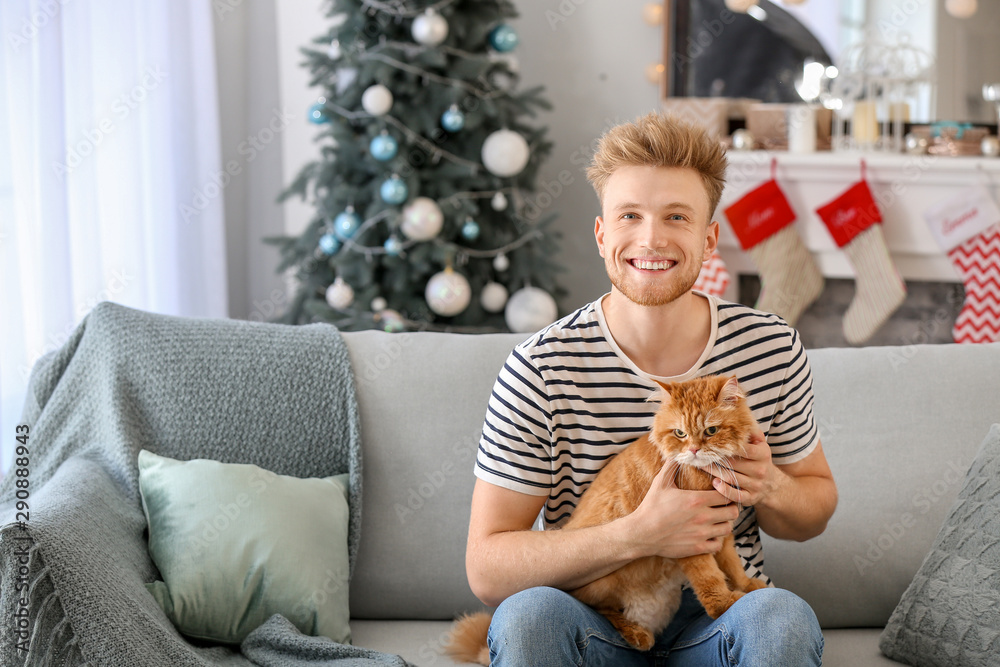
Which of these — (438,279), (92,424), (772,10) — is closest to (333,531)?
(92,424)

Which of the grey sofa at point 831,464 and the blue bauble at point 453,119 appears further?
the blue bauble at point 453,119

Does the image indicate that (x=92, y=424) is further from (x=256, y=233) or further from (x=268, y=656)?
(x=256, y=233)

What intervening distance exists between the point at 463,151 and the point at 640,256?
2091 millimetres

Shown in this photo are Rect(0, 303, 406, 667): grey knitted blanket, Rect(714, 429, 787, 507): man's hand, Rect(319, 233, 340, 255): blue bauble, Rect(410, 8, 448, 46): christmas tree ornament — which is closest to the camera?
Rect(714, 429, 787, 507): man's hand

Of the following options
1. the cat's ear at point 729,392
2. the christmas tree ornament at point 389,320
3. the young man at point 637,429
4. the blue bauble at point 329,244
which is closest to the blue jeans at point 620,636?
the young man at point 637,429

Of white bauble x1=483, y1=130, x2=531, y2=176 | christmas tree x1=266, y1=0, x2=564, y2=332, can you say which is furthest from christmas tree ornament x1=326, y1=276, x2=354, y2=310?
white bauble x1=483, y1=130, x2=531, y2=176

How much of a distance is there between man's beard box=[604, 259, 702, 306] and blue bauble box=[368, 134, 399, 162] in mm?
1896

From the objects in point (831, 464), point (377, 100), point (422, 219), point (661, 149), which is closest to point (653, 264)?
point (661, 149)

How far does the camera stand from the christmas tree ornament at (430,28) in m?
2.97

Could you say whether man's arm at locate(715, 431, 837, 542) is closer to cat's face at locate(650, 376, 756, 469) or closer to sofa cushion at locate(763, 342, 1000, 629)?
cat's face at locate(650, 376, 756, 469)

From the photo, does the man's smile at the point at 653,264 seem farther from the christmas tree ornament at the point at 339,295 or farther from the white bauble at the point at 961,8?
the white bauble at the point at 961,8

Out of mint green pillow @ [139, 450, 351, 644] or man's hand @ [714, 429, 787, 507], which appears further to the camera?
mint green pillow @ [139, 450, 351, 644]

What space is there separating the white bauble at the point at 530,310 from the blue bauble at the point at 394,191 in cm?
58

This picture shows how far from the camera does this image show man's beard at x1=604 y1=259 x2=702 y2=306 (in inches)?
49.8
